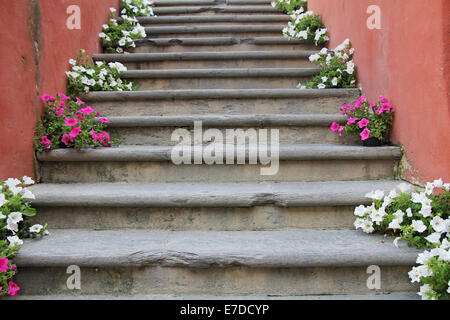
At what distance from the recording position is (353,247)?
4.77ft

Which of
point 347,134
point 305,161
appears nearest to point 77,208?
point 305,161

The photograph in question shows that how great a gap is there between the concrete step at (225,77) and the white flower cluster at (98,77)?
0.30 ft

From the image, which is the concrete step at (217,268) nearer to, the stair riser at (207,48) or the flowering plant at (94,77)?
the flowering plant at (94,77)

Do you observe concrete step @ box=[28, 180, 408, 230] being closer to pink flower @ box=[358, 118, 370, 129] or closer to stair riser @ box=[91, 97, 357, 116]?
pink flower @ box=[358, 118, 370, 129]

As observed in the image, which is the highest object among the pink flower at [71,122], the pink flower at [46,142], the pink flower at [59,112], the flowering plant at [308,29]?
the flowering plant at [308,29]

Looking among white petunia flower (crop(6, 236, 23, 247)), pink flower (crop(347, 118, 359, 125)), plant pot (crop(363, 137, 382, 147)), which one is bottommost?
white petunia flower (crop(6, 236, 23, 247))

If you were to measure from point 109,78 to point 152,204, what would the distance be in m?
1.41

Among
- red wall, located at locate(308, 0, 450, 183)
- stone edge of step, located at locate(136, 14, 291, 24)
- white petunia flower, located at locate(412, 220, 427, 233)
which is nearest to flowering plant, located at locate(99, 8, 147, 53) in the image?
stone edge of step, located at locate(136, 14, 291, 24)

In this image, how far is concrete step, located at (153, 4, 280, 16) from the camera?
4.12 meters

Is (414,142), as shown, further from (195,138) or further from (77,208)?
(77,208)

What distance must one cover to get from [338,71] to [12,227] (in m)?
2.35

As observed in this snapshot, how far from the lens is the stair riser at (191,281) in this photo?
1.44 metres

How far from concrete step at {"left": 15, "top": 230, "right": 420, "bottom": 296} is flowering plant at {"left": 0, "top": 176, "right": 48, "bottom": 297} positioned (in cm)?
5

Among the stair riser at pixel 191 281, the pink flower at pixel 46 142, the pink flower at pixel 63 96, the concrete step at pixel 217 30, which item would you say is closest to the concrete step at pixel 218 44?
the concrete step at pixel 217 30
